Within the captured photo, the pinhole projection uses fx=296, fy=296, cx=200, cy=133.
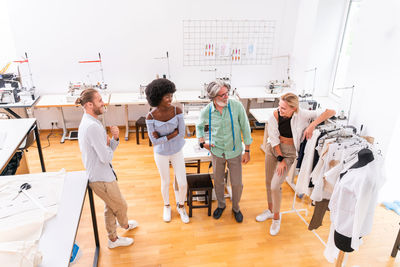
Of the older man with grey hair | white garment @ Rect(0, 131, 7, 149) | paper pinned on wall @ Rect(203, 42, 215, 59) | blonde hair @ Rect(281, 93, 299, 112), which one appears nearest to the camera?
white garment @ Rect(0, 131, 7, 149)

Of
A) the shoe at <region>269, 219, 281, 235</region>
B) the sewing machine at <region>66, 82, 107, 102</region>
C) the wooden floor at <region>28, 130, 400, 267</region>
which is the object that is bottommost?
the wooden floor at <region>28, 130, 400, 267</region>

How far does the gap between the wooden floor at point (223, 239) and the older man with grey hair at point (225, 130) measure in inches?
18.7

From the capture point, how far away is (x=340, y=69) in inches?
198

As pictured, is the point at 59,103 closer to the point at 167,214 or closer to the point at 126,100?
the point at 126,100

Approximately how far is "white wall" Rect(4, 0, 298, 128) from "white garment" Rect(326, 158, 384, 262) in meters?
3.85

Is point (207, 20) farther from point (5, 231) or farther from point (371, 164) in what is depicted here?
point (5, 231)

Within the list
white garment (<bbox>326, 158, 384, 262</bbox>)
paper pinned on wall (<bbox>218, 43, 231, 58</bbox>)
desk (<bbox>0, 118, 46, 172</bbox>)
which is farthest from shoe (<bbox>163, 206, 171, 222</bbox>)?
paper pinned on wall (<bbox>218, 43, 231, 58</bbox>)

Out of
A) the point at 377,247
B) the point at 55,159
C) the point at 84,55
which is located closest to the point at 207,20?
the point at 84,55

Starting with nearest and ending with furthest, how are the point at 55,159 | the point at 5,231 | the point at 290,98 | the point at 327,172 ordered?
1. the point at 5,231
2. the point at 327,172
3. the point at 290,98
4. the point at 55,159

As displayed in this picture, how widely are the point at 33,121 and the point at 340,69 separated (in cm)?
465

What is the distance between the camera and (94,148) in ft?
7.52

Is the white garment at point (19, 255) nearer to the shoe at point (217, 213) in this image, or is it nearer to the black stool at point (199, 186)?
the black stool at point (199, 186)

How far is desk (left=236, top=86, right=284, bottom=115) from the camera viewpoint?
5262 millimetres

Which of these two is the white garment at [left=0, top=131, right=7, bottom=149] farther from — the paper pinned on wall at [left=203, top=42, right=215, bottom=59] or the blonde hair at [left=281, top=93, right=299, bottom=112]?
the paper pinned on wall at [left=203, top=42, right=215, bottom=59]
